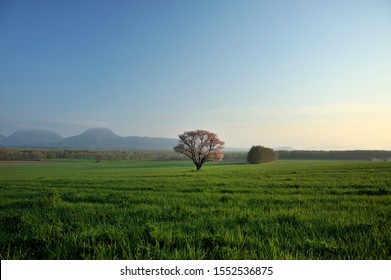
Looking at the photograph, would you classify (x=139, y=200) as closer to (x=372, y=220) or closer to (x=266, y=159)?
(x=372, y=220)

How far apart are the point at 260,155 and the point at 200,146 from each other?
22.5 metres

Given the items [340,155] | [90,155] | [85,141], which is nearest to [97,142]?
[85,141]

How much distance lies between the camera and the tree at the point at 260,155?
62438 millimetres

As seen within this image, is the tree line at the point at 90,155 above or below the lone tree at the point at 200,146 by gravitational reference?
below

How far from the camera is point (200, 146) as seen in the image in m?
47.7

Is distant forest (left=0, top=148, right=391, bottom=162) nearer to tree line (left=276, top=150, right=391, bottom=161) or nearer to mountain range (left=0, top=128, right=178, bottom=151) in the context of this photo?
tree line (left=276, top=150, right=391, bottom=161)

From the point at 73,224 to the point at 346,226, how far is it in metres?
7.02

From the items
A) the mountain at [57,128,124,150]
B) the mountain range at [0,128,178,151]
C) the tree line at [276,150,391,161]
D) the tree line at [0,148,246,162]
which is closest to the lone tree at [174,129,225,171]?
the tree line at [0,148,246,162]

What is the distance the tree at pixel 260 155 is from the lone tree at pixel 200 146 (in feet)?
51.1

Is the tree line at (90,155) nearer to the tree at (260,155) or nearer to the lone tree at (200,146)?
the tree at (260,155)

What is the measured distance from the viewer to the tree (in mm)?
62438

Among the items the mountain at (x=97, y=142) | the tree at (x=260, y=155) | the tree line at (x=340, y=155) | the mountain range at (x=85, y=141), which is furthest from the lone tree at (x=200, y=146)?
the mountain at (x=97, y=142)

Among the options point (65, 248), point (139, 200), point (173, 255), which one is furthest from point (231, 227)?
point (139, 200)

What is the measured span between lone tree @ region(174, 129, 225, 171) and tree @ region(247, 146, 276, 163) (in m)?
15.6
